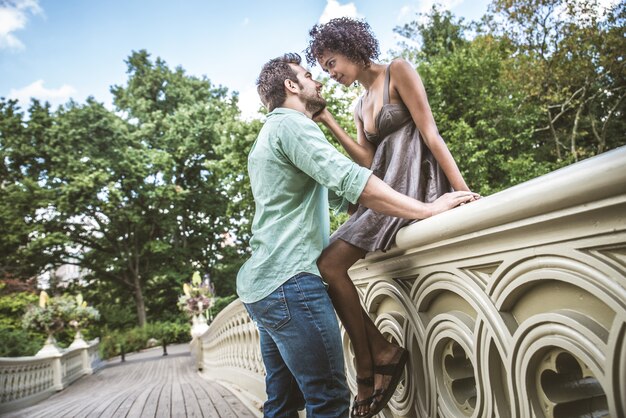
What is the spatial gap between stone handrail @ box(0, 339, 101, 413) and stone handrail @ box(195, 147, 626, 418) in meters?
8.98

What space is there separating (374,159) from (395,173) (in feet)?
0.58

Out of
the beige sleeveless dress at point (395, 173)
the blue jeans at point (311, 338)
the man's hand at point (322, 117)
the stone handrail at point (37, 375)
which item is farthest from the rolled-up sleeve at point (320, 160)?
the stone handrail at point (37, 375)

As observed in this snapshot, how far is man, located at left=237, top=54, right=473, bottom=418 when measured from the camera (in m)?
1.27

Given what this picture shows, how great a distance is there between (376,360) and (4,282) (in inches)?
756

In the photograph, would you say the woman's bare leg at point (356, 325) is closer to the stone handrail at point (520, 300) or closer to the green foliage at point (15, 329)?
the stone handrail at point (520, 300)

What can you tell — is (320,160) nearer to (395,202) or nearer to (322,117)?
(395,202)

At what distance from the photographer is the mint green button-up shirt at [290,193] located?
1.29 m

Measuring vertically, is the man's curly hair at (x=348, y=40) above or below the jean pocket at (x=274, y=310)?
above

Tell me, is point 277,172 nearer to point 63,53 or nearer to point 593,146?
point 593,146

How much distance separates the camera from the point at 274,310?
53.0 inches

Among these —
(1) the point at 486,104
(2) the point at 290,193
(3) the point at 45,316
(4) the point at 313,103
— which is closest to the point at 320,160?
(2) the point at 290,193

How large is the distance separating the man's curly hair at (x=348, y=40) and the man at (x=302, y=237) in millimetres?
524

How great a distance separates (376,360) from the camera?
141cm

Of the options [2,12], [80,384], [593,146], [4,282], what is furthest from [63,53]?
[593,146]
